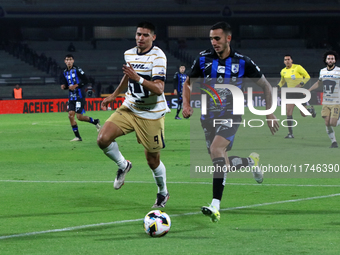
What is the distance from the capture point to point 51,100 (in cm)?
3641

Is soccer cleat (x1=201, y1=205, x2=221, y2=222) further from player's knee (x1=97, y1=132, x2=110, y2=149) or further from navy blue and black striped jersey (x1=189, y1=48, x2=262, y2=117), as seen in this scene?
player's knee (x1=97, y1=132, x2=110, y2=149)

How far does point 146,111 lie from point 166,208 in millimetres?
1254

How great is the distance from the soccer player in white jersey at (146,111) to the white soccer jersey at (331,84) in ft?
25.9

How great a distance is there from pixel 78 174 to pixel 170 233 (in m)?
5.20

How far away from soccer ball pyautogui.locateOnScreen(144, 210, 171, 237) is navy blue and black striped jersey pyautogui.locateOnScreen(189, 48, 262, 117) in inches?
71.3

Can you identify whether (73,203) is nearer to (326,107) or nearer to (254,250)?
(254,250)

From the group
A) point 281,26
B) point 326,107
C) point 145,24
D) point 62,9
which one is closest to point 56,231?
point 145,24

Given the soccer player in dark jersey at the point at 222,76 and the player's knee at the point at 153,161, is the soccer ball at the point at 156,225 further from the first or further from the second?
the player's knee at the point at 153,161

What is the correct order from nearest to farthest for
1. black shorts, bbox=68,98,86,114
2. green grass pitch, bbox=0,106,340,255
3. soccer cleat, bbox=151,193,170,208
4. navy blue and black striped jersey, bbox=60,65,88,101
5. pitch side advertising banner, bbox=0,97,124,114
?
green grass pitch, bbox=0,106,340,255
soccer cleat, bbox=151,193,170,208
navy blue and black striped jersey, bbox=60,65,88,101
black shorts, bbox=68,98,86,114
pitch side advertising banner, bbox=0,97,124,114

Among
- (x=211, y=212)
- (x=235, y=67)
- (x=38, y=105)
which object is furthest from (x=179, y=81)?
(x=211, y=212)

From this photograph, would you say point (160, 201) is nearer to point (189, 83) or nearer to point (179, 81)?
point (189, 83)

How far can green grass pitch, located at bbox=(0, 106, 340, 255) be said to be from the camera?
578cm

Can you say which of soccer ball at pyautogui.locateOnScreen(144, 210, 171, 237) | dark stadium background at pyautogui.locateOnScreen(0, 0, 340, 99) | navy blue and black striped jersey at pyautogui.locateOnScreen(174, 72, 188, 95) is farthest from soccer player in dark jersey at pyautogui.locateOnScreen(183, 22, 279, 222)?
dark stadium background at pyautogui.locateOnScreen(0, 0, 340, 99)

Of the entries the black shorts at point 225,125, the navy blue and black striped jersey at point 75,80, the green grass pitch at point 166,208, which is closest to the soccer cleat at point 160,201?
the green grass pitch at point 166,208
